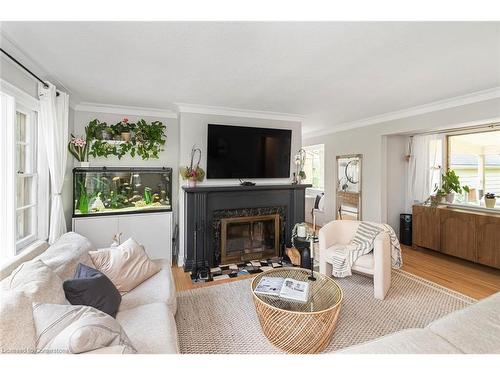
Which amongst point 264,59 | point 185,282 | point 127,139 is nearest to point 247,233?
point 185,282

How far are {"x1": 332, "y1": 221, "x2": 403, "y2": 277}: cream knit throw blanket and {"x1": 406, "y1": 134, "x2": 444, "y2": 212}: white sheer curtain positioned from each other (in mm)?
2063

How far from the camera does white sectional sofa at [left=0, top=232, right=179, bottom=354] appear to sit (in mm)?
1321

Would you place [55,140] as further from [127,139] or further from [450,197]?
[450,197]

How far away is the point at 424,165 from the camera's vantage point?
422 cm

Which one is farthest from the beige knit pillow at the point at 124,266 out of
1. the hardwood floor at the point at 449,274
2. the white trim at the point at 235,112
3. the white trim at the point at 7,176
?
the white trim at the point at 235,112

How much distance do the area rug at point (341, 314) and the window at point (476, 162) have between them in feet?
6.50

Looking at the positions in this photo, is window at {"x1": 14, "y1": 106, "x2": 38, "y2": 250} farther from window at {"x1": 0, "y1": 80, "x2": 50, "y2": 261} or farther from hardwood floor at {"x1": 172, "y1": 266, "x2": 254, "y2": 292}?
hardwood floor at {"x1": 172, "y1": 266, "x2": 254, "y2": 292}

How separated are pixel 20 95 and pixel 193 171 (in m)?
1.86

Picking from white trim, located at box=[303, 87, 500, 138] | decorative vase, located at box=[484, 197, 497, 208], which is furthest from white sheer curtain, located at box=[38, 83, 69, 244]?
decorative vase, located at box=[484, 197, 497, 208]

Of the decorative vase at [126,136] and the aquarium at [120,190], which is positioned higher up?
the decorative vase at [126,136]

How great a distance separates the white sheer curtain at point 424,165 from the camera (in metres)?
4.11

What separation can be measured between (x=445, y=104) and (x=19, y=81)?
485 centimetres

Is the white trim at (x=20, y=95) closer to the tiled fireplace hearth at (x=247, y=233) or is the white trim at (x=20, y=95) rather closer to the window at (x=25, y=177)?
the window at (x=25, y=177)

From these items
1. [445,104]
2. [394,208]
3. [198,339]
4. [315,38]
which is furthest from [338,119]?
[198,339]
